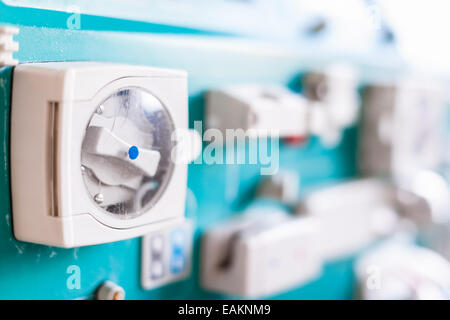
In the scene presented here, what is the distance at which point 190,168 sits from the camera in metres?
0.84

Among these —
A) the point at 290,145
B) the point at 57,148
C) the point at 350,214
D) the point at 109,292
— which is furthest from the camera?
the point at 350,214

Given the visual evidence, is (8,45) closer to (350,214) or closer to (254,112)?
(254,112)

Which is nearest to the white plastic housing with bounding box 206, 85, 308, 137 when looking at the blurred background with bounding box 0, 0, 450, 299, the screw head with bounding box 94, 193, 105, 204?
the blurred background with bounding box 0, 0, 450, 299

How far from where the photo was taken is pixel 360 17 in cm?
114

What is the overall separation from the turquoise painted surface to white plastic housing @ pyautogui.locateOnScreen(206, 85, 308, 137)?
0.08ft

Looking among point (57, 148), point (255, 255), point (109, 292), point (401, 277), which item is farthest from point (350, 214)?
A: point (57, 148)

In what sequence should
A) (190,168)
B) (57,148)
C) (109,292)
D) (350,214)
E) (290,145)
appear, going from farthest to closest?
(350,214) < (290,145) < (190,168) < (109,292) < (57,148)

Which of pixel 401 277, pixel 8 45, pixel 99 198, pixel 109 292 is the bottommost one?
pixel 401 277

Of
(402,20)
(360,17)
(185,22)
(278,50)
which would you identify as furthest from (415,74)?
(185,22)

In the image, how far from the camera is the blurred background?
2.27ft

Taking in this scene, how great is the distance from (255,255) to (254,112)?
219 millimetres

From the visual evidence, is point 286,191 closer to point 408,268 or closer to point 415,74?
point 408,268

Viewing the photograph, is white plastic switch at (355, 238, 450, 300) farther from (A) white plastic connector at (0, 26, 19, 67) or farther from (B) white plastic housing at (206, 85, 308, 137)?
(A) white plastic connector at (0, 26, 19, 67)

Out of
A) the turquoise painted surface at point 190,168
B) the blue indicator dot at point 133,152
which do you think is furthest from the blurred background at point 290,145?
the blue indicator dot at point 133,152
